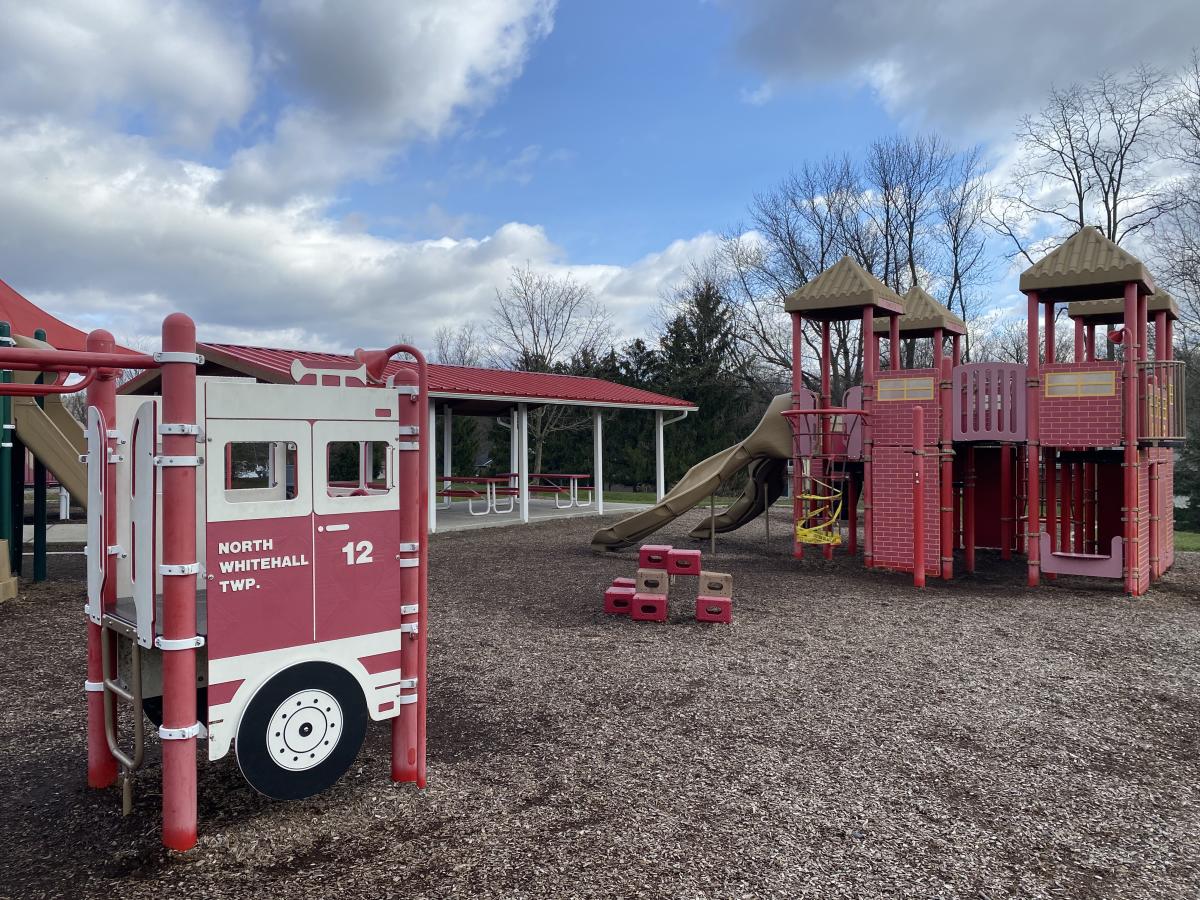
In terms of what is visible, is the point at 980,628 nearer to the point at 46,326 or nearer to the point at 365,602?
the point at 365,602

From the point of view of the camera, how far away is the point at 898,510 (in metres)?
11.5

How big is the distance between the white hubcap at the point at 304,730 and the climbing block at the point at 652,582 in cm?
512

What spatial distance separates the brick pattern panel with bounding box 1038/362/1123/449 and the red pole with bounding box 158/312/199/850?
10.2 meters

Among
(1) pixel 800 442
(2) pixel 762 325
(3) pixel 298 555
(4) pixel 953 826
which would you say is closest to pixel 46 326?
(1) pixel 800 442

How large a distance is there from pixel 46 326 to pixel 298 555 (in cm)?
1582

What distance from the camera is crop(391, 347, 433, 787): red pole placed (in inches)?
165

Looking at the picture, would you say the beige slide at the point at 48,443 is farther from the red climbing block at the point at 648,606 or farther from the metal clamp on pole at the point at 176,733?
the metal clamp on pole at the point at 176,733

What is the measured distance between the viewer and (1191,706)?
19.1ft

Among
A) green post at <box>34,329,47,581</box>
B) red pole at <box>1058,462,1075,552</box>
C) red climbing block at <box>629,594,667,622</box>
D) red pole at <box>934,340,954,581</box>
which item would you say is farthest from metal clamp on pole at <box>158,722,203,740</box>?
red pole at <box>1058,462,1075,552</box>

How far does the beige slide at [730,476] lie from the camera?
13.2 meters

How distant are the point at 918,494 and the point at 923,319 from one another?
5953 millimetres

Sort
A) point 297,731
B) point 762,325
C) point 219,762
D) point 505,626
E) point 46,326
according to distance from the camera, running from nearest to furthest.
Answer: point 297,731 → point 219,762 → point 505,626 → point 46,326 → point 762,325

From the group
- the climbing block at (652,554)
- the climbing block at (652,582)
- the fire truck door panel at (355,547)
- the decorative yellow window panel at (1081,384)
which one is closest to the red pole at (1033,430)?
the decorative yellow window panel at (1081,384)

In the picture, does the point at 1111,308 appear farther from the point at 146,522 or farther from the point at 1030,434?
the point at 146,522
